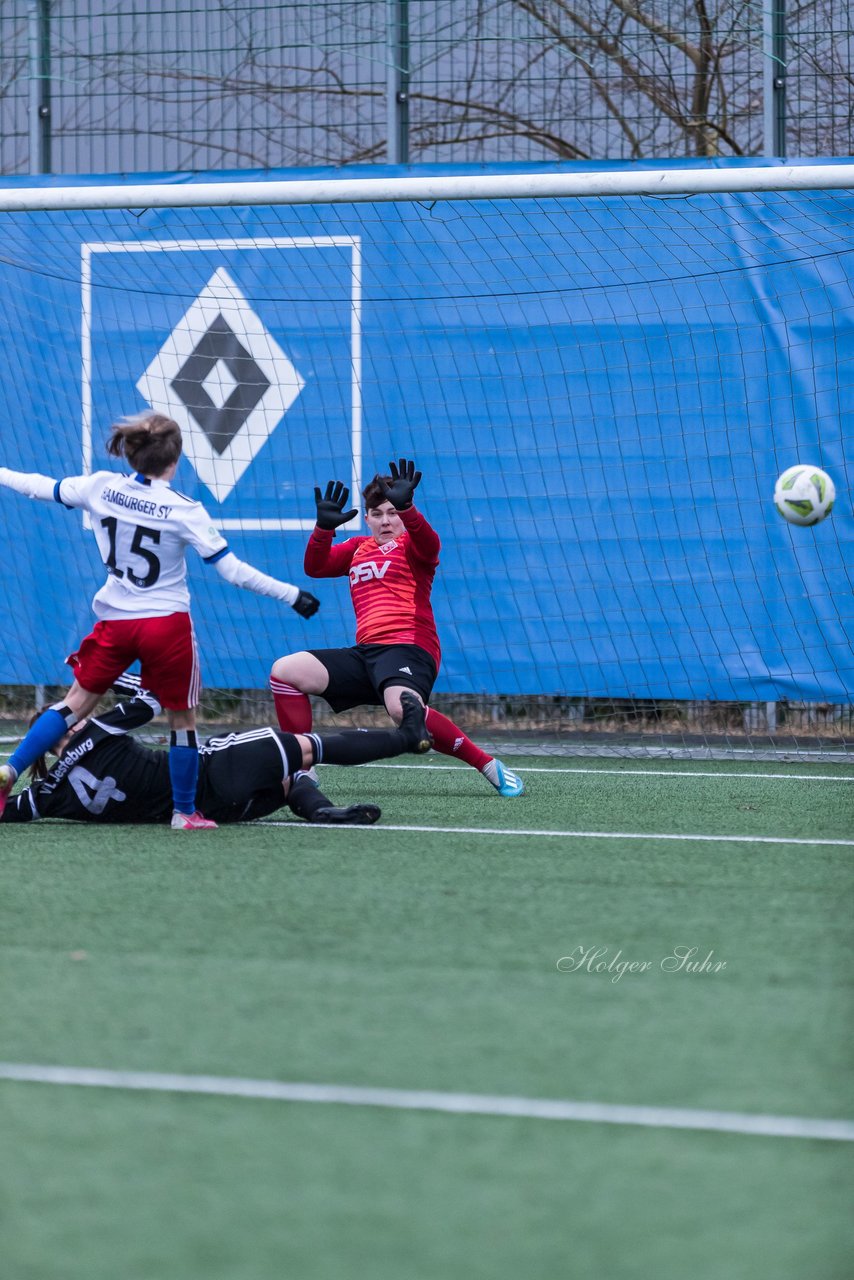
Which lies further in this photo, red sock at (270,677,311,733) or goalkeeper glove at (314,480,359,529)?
red sock at (270,677,311,733)

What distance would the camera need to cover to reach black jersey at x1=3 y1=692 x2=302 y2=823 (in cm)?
571

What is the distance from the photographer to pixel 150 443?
571cm

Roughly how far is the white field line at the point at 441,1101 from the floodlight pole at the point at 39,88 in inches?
304

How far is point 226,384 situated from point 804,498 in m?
3.48

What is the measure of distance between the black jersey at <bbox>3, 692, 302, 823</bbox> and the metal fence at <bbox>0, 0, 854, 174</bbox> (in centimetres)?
446

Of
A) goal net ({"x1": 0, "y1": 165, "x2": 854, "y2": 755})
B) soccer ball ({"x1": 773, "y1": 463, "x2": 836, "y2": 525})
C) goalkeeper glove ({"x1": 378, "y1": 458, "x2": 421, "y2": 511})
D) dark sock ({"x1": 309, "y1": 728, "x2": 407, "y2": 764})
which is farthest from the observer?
goal net ({"x1": 0, "y1": 165, "x2": 854, "y2": 755})

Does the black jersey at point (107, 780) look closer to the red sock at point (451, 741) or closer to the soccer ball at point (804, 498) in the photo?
the red sock at point (451, 741)

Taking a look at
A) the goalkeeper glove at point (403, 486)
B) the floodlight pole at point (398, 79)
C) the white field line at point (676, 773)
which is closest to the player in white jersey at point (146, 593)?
the goalkeeper glove at point (403, 486)

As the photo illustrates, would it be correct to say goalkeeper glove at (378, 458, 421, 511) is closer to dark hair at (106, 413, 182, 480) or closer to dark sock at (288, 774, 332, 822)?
dark hair at (106, 413, 182, 480)

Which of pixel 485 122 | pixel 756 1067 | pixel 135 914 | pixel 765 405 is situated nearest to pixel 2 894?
pixel 135 914

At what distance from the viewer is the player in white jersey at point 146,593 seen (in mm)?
5656

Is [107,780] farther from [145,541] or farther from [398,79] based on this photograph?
[398,79]

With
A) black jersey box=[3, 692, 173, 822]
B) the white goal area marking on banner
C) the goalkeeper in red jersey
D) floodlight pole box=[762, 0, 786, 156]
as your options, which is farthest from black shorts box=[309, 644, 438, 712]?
floodlight pole box=[762, 0, 786, 156]

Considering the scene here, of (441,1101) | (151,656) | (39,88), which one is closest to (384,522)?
(151,656)
